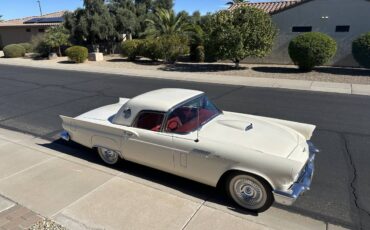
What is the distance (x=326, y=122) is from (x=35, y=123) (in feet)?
25.6

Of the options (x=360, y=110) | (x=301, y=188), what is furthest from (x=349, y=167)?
(x=360, y=110)

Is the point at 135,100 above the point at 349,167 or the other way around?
above

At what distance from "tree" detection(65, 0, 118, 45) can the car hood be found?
76.6ft

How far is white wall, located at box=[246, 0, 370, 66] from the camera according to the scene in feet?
56.5

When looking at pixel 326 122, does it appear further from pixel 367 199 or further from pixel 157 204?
pixel 157 204

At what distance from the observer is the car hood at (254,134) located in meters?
3.94

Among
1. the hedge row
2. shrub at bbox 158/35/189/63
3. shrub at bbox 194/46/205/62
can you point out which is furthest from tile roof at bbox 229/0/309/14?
the hedge row

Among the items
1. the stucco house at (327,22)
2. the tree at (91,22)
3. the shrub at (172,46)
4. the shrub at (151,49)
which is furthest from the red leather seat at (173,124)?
the tree at (91,22)

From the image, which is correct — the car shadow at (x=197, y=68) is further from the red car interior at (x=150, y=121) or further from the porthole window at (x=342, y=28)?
the red car interior at (x=150, y=121)

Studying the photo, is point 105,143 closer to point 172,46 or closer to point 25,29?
point 172,46

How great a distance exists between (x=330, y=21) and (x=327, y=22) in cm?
17

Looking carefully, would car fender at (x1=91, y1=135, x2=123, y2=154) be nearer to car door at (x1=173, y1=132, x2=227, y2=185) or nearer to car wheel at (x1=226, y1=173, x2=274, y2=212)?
car door at (x1=173, y1=132, x2=227, y2=185)

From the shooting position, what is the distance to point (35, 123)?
7977mm

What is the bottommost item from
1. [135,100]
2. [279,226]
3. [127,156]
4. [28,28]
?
[279,226]
